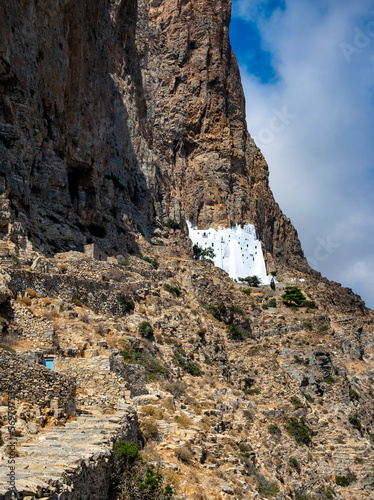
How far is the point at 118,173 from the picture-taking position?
45312mm

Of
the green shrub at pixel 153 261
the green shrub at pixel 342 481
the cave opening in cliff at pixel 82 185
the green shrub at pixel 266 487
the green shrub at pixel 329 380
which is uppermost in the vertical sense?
the cave opening in cliff at pixel 82 185

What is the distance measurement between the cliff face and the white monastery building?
3.06m

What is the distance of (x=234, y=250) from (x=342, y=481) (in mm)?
46683

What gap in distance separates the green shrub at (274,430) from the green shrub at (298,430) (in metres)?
0.89

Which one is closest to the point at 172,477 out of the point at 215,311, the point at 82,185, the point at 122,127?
the point at 215,311

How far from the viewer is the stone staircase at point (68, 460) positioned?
6.77 m

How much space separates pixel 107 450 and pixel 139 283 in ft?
55.2

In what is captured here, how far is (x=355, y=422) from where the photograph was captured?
88.8ft

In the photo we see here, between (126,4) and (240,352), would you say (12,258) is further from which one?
(126,4)

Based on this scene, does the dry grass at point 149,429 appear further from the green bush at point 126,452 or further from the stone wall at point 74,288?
the stone wall at point 74,288

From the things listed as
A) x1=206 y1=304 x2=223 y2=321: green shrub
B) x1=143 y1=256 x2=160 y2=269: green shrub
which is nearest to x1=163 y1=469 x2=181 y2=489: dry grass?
x1=206 y1=304 x2=223 y2=321: green shrub

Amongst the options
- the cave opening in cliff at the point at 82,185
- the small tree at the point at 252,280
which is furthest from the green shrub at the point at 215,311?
the small tree at the point at 252,280

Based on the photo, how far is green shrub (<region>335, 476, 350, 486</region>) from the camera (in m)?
23.3

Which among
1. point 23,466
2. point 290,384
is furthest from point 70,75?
point 23,466
